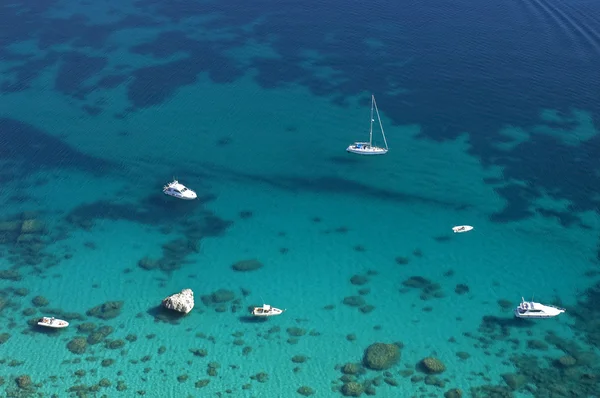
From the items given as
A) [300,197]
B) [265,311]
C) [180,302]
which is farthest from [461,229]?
[180,302]

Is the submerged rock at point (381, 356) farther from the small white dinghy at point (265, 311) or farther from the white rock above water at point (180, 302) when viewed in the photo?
the white rock above water at point (180, 302)

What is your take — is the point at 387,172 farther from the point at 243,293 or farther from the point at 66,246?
the point at 66,246

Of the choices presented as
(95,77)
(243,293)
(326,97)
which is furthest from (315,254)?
(95,77)

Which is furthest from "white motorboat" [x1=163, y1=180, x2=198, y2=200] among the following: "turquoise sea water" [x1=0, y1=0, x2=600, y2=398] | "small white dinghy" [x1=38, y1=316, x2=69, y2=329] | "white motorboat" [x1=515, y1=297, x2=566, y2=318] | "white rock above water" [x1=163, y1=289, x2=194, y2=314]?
"white motorboat" [x1=515, y1=297, x2=566, y2=318]

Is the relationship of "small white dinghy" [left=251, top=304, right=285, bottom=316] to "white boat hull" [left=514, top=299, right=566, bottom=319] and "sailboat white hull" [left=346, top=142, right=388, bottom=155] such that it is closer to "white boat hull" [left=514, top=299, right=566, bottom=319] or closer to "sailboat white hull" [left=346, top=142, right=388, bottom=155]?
"white boat hull" [left=514, top=299, right=566, bottom=319]

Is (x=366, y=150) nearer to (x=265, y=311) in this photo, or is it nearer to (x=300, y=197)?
(x=300, y=197)
